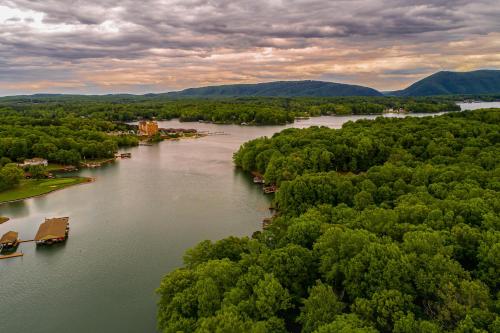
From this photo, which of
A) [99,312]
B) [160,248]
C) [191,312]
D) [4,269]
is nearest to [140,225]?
[160,248]

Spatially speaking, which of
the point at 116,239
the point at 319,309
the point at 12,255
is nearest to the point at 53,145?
the point at 12,255

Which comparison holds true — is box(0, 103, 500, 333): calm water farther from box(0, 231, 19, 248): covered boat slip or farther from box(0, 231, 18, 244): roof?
box(0, 231, 18, 244): roof

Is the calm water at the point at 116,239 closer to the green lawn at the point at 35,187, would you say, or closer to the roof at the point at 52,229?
the roof at the point at 52,229

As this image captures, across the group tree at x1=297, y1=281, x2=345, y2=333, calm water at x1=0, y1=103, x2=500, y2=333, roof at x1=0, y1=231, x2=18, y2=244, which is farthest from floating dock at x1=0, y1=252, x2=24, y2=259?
tree at x1=297, y1=281, x2=345, y2=333

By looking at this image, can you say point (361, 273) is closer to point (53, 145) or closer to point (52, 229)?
point (52, 229)

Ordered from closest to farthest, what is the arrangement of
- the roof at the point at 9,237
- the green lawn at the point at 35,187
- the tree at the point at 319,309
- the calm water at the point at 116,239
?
the tree at the point at 319,309, the calm water at the point at 116,239, the roof at the point at 9,237, the green lawn at the point at 35,187

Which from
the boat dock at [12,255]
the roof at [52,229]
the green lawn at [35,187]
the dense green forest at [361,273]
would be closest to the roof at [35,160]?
the green lawn at [35,187]
